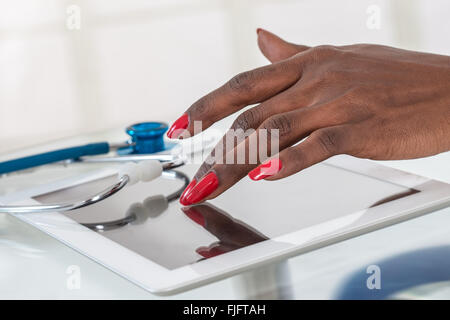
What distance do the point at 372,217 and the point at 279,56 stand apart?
1.20 ft

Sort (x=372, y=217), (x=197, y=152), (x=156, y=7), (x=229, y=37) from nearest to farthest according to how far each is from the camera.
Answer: (x=372, y=217) → (x=197, y=152) → (x=229, y=37) → (x=156, y=7)

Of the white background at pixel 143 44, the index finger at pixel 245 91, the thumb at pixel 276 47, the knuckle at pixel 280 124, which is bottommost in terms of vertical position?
the white background at pixel 143 44

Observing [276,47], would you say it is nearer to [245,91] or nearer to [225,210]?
[245,91]

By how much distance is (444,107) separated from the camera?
771mm

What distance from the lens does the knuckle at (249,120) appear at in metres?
0.77

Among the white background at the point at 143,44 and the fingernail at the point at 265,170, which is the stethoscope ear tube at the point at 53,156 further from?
the white background at the point at 143,44

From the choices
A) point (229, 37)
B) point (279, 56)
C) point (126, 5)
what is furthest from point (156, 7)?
point (279, 56)

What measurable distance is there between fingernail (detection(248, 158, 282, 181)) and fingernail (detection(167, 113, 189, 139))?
0.14 meters

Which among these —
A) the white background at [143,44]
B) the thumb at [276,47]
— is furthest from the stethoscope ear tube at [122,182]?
the white background at [143,44]

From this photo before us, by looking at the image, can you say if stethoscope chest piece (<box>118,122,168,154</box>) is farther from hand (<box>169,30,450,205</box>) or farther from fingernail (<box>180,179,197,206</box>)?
fingernail (<box>180,179,197,206</box>)

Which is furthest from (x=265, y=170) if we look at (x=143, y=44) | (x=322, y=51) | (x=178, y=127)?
(x=143, y=44)

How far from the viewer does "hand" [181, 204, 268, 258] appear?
584 mm

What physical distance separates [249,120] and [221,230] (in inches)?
7.1
